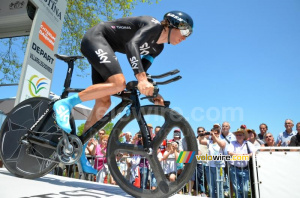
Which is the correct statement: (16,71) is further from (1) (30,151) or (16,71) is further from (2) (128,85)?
(2) (128,85)

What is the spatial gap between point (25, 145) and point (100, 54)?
5.52 ft

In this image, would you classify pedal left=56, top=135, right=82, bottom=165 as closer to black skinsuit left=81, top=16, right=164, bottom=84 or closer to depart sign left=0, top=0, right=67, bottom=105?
black skinsuit left=81, top=16, right=164, bottom=84

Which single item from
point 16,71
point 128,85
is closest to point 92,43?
point 128,85

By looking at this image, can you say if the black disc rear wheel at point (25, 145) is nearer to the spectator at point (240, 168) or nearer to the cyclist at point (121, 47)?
the cyclist at point (121, 47)

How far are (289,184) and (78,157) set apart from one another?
4.30m

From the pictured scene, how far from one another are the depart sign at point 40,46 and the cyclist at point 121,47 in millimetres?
2884

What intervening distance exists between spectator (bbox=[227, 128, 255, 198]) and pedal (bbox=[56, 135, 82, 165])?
4.04 meters

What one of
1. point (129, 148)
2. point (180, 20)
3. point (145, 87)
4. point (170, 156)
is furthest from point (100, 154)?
point (180, 20)

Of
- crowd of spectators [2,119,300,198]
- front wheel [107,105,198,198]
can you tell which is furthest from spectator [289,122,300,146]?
front wheel [107,105,198,198]

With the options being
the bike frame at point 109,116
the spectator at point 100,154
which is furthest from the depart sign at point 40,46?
the spectator at point 100,154

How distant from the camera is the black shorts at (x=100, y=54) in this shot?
2.38 m

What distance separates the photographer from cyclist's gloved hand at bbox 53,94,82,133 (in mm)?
2445

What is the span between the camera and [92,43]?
2520 millimetres

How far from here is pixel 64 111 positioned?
2.51 m
